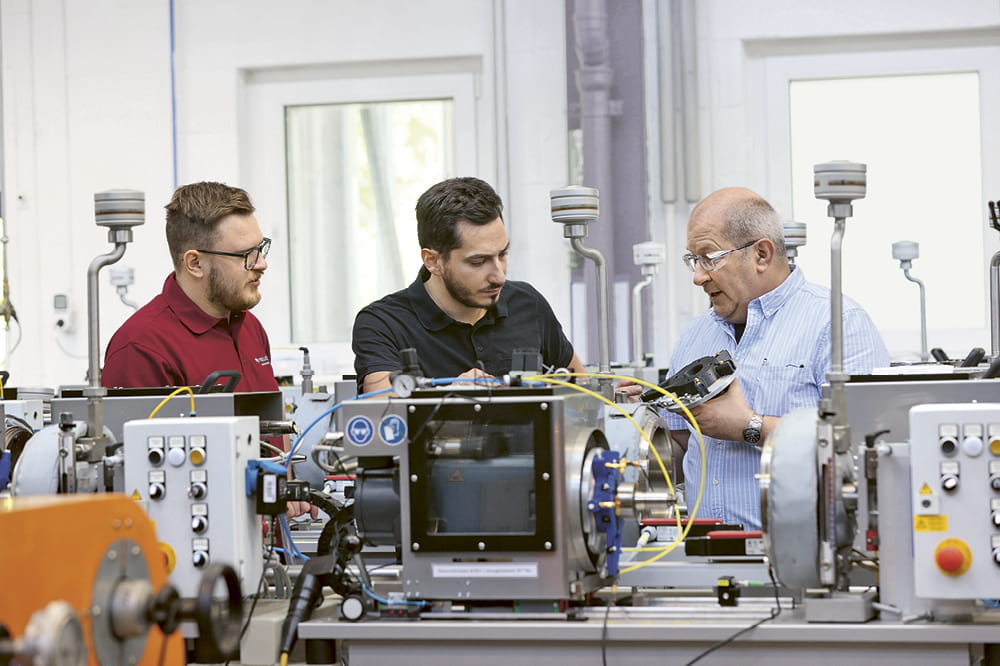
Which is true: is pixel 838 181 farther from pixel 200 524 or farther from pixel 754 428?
pixel 200 524

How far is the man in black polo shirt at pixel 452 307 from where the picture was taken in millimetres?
2689

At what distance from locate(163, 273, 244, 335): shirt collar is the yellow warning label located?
5.26 feet

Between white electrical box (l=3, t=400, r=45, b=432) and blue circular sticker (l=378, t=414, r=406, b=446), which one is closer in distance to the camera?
blue circular sticker (l=378, t=414, r=406, b=446)

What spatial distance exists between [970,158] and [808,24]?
2.85ft

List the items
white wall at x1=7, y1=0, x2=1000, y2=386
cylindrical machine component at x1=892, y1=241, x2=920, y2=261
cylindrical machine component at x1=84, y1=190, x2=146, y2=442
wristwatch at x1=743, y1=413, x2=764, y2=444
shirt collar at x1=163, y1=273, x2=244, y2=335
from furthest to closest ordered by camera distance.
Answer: white wall at x1=7, y1=0, x2=1000, y2=386 → cylindrical machine component at x1=892, y1=241, x2=920, y2=261 → shirt collar at x1=163, y1=273, x2=244, y2=335 → wristwatch at x1=743, y1=413, x2=764, y2=444 → cylindrical machine component at x1=84, y1=190, x2=146, y2=442

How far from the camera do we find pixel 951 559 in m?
1.75

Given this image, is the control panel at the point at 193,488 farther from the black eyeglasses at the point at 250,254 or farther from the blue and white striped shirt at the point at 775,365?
the blue and white striped shirt at the point at 775,365

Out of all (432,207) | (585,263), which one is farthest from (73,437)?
(585,263)

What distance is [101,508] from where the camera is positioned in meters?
1.39

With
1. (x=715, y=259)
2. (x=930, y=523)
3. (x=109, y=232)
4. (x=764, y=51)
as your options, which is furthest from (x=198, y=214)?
(x=764, y=51)

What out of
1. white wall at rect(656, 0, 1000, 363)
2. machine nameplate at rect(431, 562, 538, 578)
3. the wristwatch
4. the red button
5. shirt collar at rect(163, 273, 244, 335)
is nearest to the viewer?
the red button

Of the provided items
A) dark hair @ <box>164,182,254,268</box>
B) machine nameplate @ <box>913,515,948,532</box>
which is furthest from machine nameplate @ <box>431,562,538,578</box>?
dark hair @ <box>164,182,254,268</box>

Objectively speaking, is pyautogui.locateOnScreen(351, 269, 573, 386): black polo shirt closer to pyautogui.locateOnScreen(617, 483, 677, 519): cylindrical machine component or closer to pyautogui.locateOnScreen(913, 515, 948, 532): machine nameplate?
pyautogui.locateOnScreen(617, 483, 677, 519): cylindrical machine component

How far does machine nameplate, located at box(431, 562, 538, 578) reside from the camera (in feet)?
6.28
